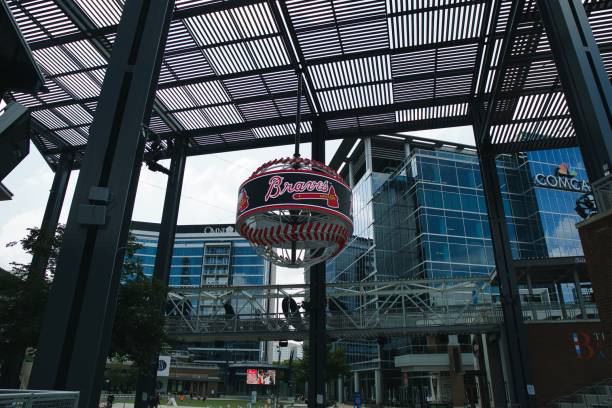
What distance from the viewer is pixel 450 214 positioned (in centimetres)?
5347

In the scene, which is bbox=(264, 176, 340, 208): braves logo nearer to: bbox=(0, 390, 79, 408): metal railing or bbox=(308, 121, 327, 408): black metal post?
bbox=(0, 390, 79, 408): metal railing

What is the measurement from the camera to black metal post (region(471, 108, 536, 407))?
20812 mm

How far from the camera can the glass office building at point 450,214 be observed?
51.8 m

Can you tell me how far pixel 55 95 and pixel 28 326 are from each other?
58.3 ft

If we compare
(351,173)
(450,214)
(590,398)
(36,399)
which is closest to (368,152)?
(351,173)

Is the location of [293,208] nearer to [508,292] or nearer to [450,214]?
[508,292]

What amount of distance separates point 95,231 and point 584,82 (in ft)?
40.3

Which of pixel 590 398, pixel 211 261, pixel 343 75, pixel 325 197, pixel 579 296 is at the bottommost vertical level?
pixel 590 398

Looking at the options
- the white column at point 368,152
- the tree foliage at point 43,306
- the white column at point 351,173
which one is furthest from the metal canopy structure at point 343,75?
the white column at point 351,173

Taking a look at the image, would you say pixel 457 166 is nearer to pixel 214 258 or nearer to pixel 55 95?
pixel 55 95

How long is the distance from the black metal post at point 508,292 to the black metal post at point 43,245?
72.3ft

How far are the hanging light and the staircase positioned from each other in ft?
54.6

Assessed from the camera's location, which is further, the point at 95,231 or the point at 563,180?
the point at 563,180

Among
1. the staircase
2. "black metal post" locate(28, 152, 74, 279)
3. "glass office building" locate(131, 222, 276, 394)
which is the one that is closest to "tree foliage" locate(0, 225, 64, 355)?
"black metal post" locate(28, 152, 74, 279)
